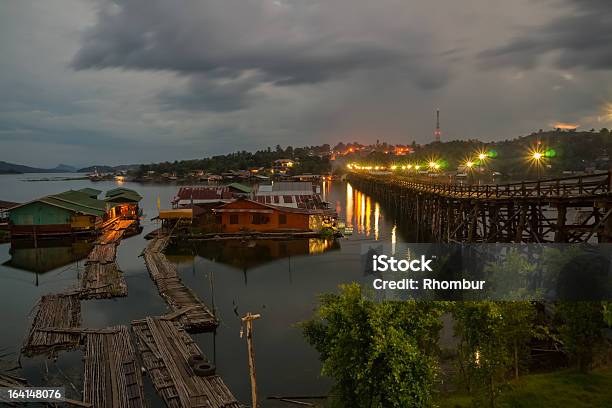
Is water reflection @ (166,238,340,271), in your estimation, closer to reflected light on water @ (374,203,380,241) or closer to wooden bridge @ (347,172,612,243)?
reflected light on water @ (374,203,380,241)

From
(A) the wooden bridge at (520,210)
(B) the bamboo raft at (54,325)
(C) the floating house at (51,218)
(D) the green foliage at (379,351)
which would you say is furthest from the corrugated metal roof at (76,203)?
(D) the green foliage at (379,351)

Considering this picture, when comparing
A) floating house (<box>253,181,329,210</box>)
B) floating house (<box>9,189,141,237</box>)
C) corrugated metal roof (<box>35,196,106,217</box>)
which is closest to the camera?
floating house (<box>9,189,141,237</box>)

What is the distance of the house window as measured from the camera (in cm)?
5016

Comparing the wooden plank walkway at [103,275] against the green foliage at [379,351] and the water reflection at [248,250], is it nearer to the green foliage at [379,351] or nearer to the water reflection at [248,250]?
the water reflection at [248,250]

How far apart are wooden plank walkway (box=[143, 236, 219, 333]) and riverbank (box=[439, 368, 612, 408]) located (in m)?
13.5

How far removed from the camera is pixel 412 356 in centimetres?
1002

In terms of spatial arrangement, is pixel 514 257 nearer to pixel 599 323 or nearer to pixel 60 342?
pixel 599 323

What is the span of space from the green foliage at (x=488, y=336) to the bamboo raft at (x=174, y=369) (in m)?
7.95

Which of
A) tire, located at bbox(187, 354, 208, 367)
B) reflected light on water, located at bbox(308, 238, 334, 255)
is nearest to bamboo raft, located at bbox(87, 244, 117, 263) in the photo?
reflected light on water, located at bbox(308, 238, 334, 255)

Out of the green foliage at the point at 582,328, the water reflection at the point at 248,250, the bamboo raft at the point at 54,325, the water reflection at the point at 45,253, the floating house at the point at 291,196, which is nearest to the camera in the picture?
the green foliage at the point at 582,328

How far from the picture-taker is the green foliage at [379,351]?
9.98 m

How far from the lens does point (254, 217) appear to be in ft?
165

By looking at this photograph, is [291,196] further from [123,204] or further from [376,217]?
[123,204]

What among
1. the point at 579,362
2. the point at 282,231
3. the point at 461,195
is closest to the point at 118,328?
the point at 579,362
